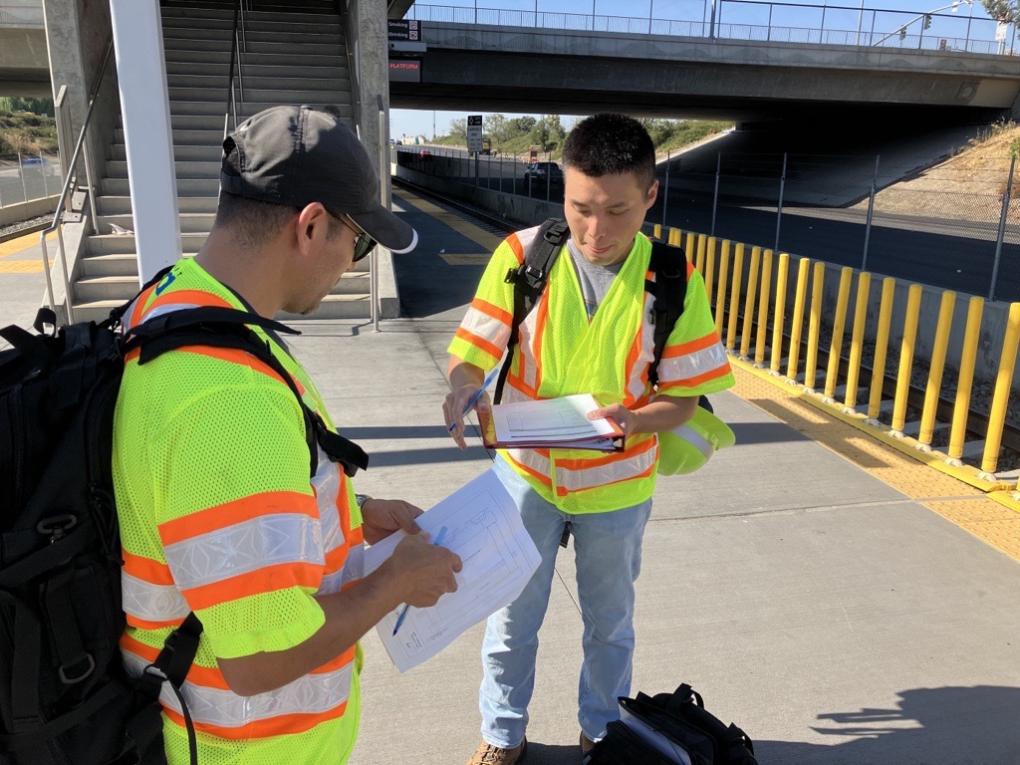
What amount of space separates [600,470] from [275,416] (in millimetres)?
1464

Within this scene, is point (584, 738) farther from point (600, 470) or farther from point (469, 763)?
point (600, 470)

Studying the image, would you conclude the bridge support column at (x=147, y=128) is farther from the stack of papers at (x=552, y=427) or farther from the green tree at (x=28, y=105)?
the green tree at (x=28, y=105)

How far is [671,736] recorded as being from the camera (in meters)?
2.23

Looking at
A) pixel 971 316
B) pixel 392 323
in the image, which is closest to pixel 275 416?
pixel 971 316

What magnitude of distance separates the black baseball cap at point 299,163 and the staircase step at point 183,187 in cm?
956

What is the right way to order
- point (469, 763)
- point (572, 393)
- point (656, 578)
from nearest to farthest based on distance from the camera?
point (572, 393) → point (469, 763) → point (656, 578)

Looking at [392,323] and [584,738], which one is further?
[392,323]

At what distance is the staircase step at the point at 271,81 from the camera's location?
1210cm

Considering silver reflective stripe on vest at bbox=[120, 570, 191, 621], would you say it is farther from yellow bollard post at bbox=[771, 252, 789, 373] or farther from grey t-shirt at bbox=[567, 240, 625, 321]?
yellow bollard post at bbox=[771, 252, 789, 373]

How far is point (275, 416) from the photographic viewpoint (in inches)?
45.6

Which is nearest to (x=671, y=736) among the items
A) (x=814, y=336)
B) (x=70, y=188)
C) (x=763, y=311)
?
(x=814, y=336)

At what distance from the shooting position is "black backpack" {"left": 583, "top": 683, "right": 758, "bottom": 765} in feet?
7.22

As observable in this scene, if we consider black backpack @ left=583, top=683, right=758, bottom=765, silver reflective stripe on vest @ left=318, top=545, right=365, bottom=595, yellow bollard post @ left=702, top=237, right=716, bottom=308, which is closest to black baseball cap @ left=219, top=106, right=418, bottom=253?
silver reflective stripe on vest @ left=318, top=545, right=365, bottom=595

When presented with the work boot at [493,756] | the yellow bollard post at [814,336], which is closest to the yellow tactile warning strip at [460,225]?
the yellow bollard post at [814,336]
